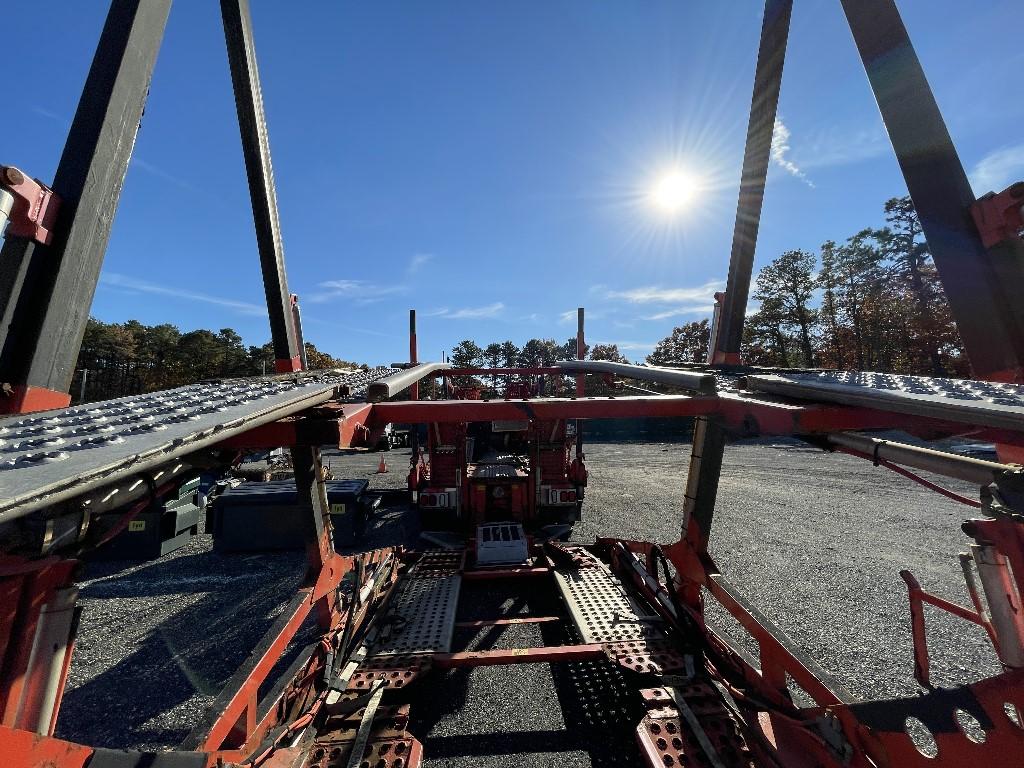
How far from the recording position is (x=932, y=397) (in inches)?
72.8

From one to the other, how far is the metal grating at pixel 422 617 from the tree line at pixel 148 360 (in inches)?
1715

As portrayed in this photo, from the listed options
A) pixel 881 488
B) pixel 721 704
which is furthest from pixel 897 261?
pixel 721 704

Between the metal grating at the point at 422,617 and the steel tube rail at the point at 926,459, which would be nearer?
the steel tube rail at the point at 926,459

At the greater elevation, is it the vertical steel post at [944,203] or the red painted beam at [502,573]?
the vertical steel post at [944,203]

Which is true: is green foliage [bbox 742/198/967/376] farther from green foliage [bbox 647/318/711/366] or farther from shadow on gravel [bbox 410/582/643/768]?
shadow on gravel [bbox 410/582/643/768]

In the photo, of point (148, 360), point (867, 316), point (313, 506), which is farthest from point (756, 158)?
point (148, 360)

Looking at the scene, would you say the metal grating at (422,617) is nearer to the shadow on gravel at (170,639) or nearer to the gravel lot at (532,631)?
the gravel lot at (532,631)

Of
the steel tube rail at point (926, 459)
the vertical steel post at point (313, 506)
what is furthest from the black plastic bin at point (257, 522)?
the steel tube rail at point (926, 459)

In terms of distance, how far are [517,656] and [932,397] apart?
3.38 meters

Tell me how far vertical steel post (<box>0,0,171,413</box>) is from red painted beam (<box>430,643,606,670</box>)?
3.27 meters

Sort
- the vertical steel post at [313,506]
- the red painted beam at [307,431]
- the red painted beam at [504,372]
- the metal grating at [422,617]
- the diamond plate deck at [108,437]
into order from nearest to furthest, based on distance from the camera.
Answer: the diamond plate deck at [108,437]
the red painted beam at [307,431]
the vertical steel post at [313,506]
the metal grating at [422,617]
the red painted beam at [504,372]

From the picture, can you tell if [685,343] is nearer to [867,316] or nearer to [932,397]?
[867,316]

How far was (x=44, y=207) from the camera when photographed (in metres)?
1.89

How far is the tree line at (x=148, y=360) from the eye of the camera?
145ft
